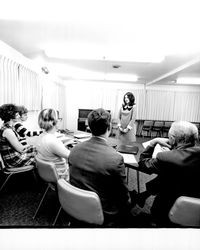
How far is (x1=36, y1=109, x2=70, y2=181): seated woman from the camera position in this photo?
198cm

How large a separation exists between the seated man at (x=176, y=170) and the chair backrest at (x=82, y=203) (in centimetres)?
53

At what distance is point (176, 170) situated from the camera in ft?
4.18

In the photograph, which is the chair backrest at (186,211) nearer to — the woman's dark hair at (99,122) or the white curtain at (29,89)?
the woman's dark hair at (99,122)

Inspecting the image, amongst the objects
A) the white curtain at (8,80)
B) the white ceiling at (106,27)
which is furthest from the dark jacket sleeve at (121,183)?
the white curtain at (8,80)

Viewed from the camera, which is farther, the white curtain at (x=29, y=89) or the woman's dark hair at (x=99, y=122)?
the white curtain at (x=29, y=89)

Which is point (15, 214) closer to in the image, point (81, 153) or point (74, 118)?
point (81, 153)

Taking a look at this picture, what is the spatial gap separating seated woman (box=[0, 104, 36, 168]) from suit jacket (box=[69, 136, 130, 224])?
139cm

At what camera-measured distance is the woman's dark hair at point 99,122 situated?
140cm

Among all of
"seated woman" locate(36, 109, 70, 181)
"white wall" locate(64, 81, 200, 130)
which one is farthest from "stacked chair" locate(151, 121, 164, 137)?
"seated woman" locate(36, 109, 70, 181)

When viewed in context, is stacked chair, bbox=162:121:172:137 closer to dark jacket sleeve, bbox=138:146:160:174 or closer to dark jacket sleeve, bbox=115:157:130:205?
dark jacket sleeve, bbox=138:146:160:174

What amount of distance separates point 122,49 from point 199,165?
277 cm
